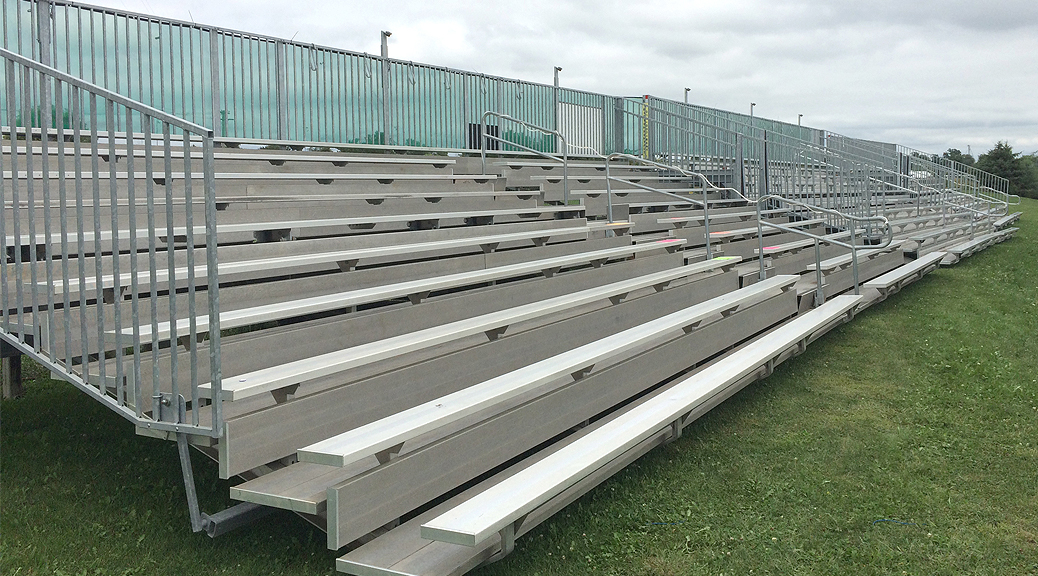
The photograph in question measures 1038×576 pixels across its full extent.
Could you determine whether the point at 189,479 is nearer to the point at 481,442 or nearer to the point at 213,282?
the point at 213,282

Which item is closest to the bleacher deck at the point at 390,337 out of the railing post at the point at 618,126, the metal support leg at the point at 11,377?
the metal support leg at the point at 11,377

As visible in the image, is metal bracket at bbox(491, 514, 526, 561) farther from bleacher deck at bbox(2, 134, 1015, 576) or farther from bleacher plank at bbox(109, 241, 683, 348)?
bleacher plank at bbox(109, 241, 683, 348)

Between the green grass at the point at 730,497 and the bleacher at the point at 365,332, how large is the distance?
16 centimetres

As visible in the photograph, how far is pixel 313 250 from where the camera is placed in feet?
16.5

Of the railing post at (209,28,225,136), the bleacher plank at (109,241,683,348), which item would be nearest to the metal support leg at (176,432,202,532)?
the bleacher plank at (109,241,683,348)

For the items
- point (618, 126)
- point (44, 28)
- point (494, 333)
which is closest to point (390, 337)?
point (494, 333)

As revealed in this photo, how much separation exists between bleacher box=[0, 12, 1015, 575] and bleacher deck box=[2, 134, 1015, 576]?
0.05ft

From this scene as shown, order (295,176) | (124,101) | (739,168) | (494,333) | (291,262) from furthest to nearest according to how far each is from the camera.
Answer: (739,168) → (295,176) → (494,333) → (291,262) → (124,101)

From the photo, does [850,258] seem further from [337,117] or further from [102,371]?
[102,371]

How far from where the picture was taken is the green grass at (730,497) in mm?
3123

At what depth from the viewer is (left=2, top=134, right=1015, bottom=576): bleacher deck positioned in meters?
2.94

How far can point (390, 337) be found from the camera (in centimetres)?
426

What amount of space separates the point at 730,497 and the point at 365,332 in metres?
1.93

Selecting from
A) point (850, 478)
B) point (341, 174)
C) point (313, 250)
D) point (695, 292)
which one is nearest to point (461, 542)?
point (850, 478)
